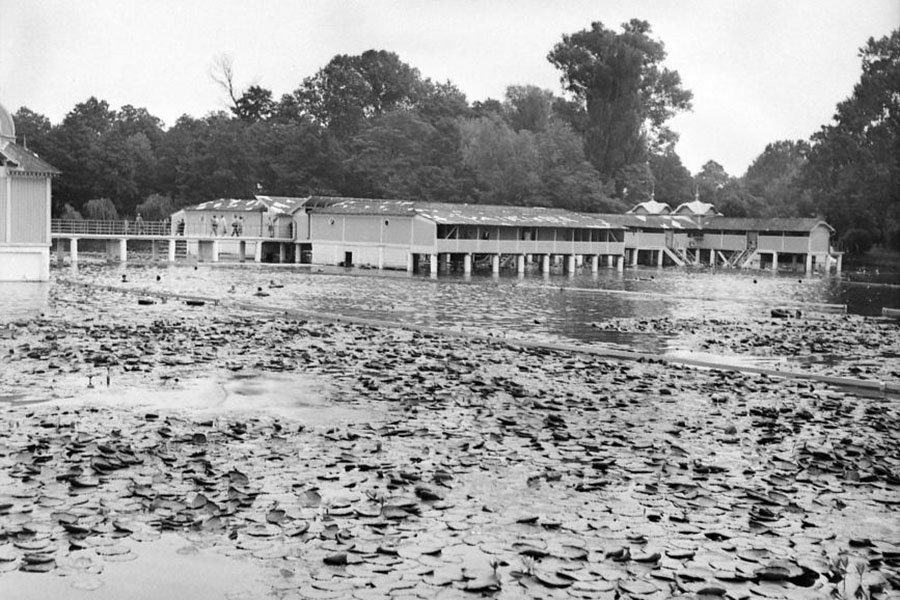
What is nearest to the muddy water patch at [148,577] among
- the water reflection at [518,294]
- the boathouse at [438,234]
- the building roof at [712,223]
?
the water reflection at [518,294]

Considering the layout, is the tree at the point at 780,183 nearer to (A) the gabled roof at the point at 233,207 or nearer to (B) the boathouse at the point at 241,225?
(B) the boathouse at the point at 241,225

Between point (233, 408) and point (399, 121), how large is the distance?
2968 inches

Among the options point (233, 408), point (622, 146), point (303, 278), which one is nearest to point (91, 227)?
point (303, 278)

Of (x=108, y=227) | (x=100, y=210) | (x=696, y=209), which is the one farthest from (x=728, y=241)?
(x=100, y=210)

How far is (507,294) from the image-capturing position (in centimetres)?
4406

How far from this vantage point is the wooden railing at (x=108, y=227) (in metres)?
67.4

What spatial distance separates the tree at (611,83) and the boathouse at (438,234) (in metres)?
19.0

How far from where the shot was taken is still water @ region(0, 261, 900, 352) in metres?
30.2

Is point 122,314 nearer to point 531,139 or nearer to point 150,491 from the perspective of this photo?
point 150,491

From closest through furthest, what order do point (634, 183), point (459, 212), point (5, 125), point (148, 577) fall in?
point (148, 577) → point (5, 125) → point (459, 212) → point (634, 183)

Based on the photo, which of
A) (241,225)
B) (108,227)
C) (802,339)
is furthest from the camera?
(241,225)

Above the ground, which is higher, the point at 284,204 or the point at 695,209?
the point at 695,209

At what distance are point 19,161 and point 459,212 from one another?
33728mm

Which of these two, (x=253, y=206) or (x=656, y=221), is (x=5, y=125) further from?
(x=656, y=221)
